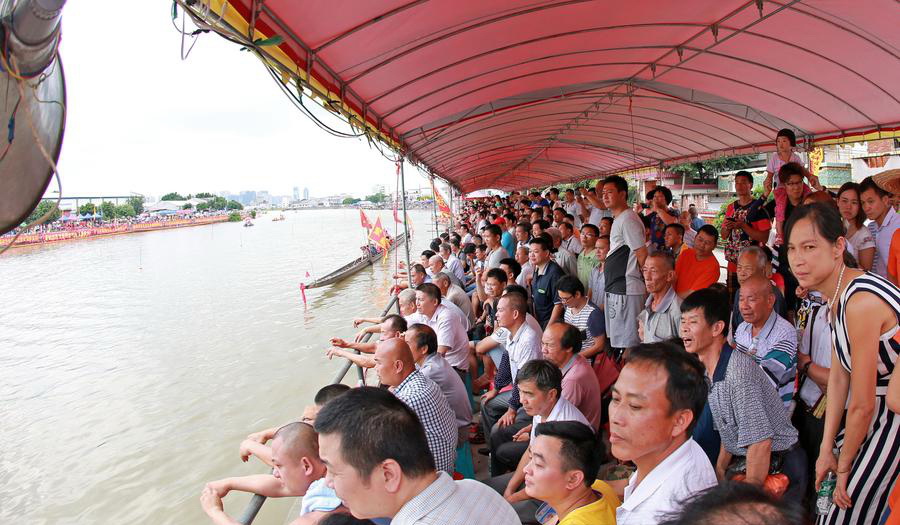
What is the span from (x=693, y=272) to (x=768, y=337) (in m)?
1.73

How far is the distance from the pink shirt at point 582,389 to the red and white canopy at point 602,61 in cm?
259

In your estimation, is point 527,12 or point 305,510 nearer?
point 305,510

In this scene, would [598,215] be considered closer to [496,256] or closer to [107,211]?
[496,256]

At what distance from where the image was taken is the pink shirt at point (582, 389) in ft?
10.4

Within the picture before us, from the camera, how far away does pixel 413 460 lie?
157cm

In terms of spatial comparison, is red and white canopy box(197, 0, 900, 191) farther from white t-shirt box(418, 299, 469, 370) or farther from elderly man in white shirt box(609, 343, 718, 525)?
elderly man in white shirt box(609, 343, 718, 525)

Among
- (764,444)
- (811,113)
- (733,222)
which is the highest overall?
(811,113)

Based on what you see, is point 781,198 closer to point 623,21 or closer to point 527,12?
point 623,21

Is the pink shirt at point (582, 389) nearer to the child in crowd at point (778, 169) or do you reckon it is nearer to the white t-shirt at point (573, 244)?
the child in crowd at point (778, 169)

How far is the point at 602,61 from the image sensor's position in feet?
19.3

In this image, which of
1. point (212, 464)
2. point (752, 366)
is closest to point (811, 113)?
point (752, 366)

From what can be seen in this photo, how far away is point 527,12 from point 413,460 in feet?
11.9

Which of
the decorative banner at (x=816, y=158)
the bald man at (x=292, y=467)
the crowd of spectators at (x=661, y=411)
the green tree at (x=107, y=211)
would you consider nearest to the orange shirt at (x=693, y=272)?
the crowd of spectators at (x=661, y=411)

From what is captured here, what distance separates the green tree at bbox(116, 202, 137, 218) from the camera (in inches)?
2851
